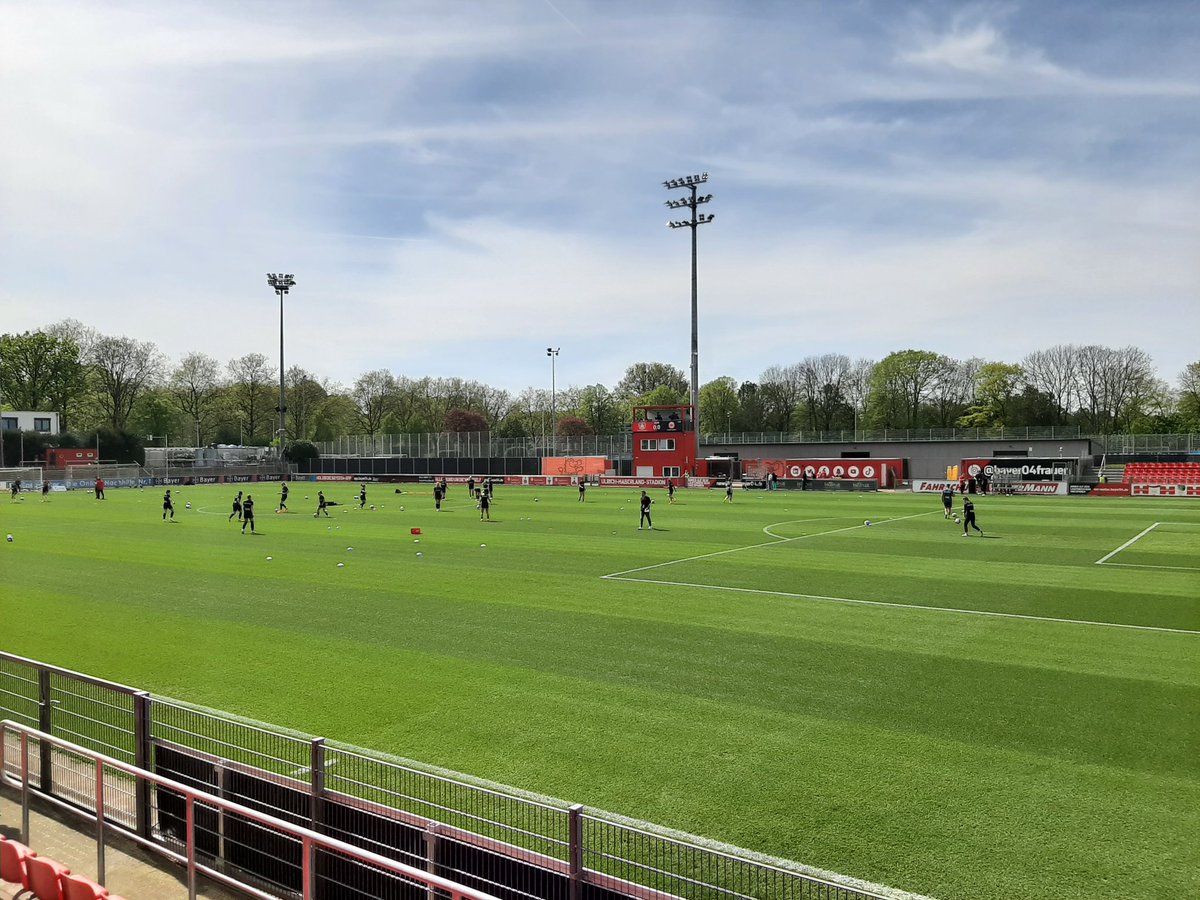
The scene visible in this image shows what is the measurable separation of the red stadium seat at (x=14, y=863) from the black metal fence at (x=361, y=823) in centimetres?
104

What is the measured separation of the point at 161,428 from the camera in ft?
327

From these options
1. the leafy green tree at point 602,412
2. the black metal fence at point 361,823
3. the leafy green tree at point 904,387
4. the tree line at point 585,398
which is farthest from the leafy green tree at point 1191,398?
the black metal fence at point 361,823

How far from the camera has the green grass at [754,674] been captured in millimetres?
7316

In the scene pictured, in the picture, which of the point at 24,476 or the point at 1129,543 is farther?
the point at 24,476

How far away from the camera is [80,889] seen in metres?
5.29

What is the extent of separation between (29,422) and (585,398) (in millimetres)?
68213

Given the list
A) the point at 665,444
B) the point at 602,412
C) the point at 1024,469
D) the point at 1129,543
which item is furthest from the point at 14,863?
the point at 602,412

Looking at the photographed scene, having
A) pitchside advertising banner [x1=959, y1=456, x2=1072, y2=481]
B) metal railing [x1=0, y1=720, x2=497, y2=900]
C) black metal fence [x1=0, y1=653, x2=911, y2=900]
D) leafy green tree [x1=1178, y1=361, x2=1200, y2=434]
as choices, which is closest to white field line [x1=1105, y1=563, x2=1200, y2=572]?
black metal fence [x1=0, y1=653, x2=911, y2=900]

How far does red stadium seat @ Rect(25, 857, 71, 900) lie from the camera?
17.7 ft

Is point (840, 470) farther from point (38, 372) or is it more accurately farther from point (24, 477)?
point (38, 372)

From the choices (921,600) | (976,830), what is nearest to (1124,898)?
(976,830)

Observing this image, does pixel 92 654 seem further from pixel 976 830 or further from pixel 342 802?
pixel 976 830

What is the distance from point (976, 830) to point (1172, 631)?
10324 mm

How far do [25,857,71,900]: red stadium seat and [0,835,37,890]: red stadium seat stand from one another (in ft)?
0.23
